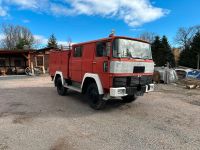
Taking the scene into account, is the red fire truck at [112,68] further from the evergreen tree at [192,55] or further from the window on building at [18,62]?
the evergreen tree at [192,55]

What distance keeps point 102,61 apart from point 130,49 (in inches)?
39.1

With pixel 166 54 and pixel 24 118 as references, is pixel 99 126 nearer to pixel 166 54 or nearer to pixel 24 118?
pixel 24 118

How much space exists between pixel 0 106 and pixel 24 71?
65.8ft

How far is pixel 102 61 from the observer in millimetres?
6492

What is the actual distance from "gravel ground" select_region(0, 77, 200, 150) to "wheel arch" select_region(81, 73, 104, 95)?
0.72 meters

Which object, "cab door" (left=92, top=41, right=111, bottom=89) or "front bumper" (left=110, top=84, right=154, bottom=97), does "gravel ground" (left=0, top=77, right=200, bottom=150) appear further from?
"cab door" (left=92, top=41, right=111, bottom=89)

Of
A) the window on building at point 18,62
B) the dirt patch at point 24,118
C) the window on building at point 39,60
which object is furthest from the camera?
the window on building at point 39,60

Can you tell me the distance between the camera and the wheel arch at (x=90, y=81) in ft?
21.7

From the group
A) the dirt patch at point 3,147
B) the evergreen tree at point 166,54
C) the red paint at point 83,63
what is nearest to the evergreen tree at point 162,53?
the evergreen tree at point 166,54

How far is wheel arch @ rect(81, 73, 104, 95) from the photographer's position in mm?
6602

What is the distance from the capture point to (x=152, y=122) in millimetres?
5660

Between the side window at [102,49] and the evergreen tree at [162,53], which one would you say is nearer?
the side window at [102,49]

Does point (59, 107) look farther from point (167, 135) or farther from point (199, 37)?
point (199, 37)

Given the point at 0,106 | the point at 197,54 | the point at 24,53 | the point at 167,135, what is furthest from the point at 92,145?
the point at 197,54
